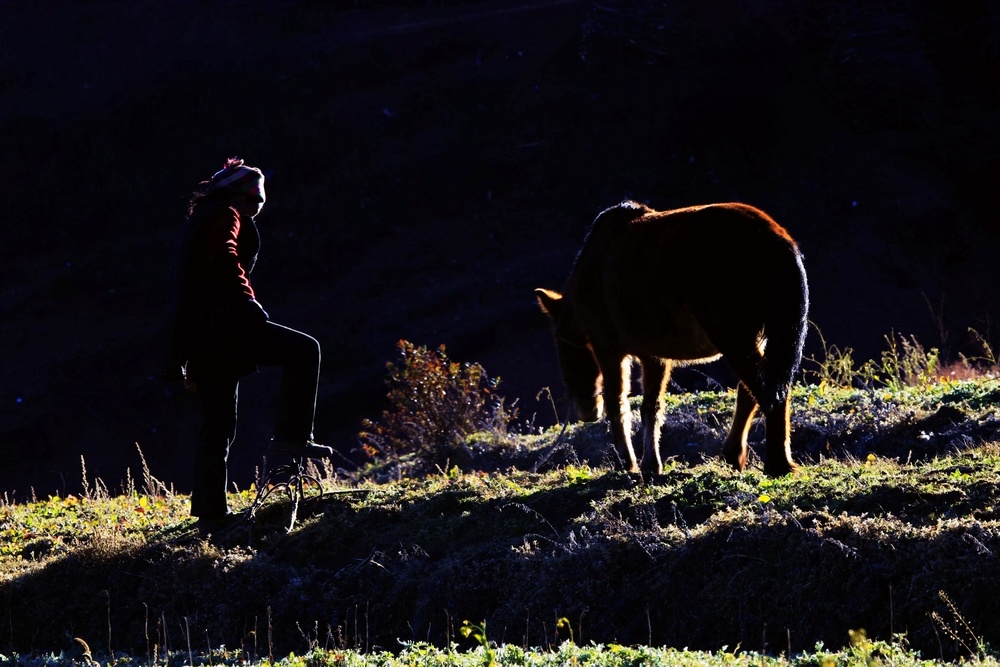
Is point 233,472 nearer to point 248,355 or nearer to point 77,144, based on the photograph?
point 248,355

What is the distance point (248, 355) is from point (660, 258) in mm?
2818

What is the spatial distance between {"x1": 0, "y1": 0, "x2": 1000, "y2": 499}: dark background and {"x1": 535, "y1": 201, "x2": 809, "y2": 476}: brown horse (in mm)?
12695

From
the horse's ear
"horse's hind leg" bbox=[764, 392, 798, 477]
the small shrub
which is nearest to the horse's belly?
"horse's hind leg" bbox=[764, 392, 798, 477]

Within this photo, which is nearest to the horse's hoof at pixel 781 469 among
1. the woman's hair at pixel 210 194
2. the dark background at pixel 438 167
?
the woman's hair at pixel 210 194

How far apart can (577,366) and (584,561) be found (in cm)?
331

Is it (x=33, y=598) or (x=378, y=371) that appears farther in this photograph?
(x=378, y=371)

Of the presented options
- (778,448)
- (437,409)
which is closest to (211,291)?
(778,448)

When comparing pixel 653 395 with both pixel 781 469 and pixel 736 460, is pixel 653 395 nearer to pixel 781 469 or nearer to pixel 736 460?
pixel 736 460

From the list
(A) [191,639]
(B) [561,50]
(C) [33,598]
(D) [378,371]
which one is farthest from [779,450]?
(B) [561,50]

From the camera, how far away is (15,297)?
28188mm

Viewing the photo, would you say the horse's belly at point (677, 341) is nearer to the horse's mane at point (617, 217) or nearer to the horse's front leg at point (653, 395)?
the horse's front leg at point (653, 395)

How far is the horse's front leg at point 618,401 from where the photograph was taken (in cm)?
873

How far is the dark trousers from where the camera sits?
7613mm

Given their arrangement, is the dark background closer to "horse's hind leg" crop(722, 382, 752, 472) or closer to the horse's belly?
the horse's belly
